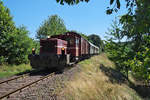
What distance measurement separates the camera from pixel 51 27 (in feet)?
139

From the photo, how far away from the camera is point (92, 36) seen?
7569 centimetres

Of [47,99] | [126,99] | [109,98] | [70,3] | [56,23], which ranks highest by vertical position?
[56,23]

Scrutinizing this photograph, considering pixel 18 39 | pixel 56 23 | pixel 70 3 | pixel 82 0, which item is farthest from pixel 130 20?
pixel 56 23

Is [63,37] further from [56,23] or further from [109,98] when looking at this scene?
[56,23]

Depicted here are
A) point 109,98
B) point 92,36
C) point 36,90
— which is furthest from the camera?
point 92,36

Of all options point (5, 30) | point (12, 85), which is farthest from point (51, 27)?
point (12, 85)

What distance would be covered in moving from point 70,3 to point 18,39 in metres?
13.6

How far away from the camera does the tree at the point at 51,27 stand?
137 feet

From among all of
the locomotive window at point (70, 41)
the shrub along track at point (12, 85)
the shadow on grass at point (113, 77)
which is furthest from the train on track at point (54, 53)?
the shadow on grass at point (113, 77)

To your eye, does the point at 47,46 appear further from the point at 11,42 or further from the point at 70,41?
the point at 11,42

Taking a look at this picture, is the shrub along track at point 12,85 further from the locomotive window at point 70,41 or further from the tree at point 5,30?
the tree at point 5,30

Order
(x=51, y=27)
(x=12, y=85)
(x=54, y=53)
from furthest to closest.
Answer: (x=51, y=27), (x=54, y=53), (x=12, y=85)

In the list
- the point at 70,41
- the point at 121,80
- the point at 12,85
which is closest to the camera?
the point at 12,85

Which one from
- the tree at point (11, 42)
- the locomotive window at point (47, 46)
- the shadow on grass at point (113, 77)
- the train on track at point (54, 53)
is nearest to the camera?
the train on track at point (54, 53)
